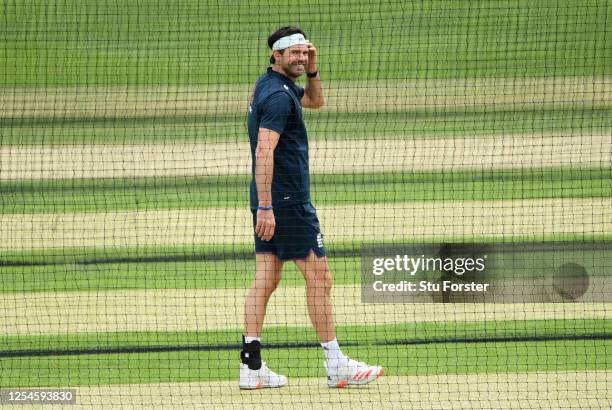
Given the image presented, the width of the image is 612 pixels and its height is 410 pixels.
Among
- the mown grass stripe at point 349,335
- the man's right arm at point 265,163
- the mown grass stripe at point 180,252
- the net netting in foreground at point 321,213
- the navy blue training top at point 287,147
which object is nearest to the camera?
the man's right arm at point 265,163

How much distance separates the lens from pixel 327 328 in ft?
21.9

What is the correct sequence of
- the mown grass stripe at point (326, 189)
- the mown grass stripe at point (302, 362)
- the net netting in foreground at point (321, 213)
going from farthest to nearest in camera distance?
1. the mown grass stripe at point (326, 189)
2. the net netting in foreground at point (321, 213)
3. the mown grass stripe at point (302, 362)

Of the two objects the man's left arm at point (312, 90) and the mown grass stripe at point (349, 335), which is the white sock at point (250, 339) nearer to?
the mown grass stripe at point (349, 335)

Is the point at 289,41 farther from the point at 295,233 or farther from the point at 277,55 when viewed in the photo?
the point at 295,233

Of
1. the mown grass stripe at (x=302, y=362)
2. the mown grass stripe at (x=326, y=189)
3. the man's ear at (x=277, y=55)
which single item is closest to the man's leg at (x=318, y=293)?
the mown grass stripe at (x=302, y=362)

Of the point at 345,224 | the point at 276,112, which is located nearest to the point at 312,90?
the point at 276,112

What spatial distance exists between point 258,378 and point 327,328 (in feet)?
1.54

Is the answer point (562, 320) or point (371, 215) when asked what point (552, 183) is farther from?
point (562, 320)

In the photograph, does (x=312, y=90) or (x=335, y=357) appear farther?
(x=312, y=90)

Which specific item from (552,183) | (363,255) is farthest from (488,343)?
(552,183)

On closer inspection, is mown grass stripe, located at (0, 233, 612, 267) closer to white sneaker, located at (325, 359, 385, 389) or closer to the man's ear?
white sneaker, located at (325, 359, 385, 389)

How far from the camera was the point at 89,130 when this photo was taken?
60.3 feet

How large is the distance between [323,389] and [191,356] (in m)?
1.08

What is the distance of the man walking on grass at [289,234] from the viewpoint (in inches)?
260
